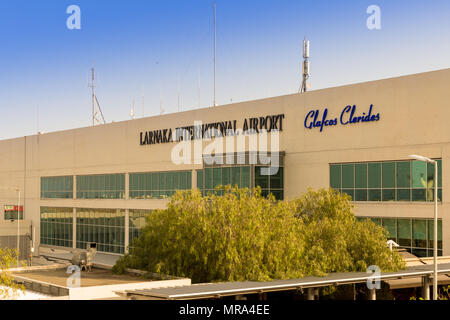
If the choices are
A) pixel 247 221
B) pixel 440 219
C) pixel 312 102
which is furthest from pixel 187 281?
pixel 312 102

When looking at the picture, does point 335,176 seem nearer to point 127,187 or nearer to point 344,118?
point 344,118

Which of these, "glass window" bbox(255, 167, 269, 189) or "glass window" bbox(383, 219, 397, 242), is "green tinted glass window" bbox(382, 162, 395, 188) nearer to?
"glass window" bbox(383, 219, 397, 242)

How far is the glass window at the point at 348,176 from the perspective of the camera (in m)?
48.4

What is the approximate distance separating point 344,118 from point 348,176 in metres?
4.32

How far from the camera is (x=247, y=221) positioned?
1352 inches

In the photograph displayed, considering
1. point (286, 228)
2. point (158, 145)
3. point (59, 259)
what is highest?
point (158, 145)

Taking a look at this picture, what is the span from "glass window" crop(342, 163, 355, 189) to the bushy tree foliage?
33.6 ft

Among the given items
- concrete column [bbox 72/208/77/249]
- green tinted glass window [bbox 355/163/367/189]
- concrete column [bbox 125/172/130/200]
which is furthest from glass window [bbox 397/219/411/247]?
concrete column [bbox 72/208/77/249]

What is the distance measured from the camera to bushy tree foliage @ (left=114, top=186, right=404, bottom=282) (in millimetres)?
33406

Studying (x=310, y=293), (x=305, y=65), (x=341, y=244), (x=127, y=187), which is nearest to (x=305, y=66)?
(x=305, y=65)

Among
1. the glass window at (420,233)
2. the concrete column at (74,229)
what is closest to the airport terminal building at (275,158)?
the glass window at (420,233)

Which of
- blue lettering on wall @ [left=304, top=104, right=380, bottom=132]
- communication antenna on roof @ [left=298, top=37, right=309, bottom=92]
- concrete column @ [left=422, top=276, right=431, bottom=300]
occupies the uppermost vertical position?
communication antenna on roof @ [left=298, top=37, right=309, bottom=92]

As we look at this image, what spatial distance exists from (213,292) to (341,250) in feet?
38.3
